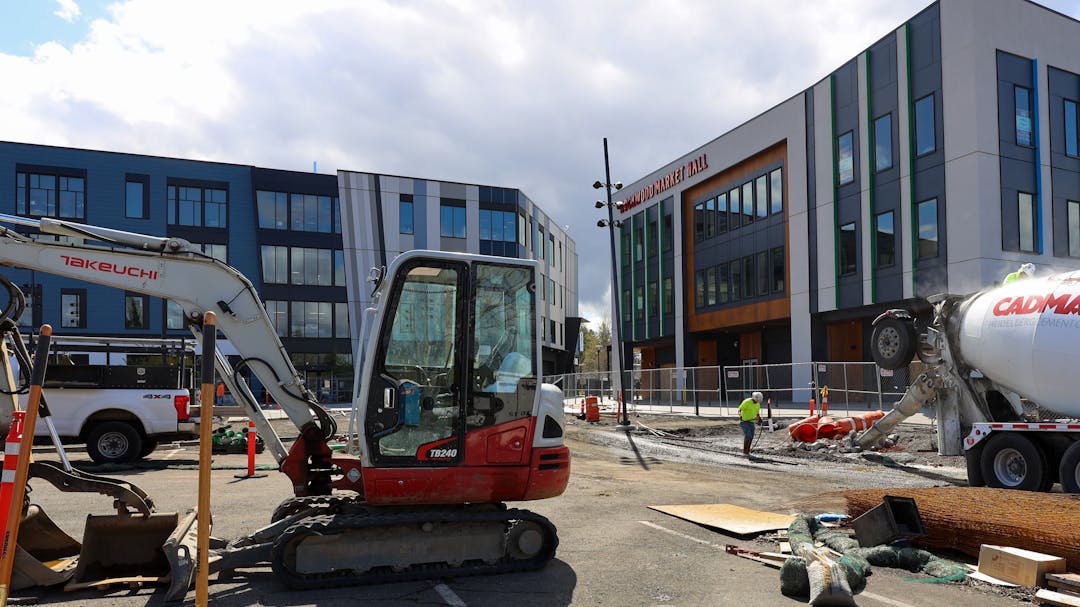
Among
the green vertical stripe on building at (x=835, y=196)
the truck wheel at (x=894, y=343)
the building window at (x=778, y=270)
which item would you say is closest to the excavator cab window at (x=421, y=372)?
the truck wheel at (x=894, y=343)

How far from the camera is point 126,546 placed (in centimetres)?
682

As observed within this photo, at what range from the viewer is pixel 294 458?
7395 millimetres

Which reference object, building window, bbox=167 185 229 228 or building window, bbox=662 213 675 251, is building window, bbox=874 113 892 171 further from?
building window, bbox=167 185 229 228

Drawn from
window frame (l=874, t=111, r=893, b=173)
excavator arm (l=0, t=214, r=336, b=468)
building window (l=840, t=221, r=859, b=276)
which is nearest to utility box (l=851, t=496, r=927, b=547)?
excavator arm (l=0, t=214, r=336, b=468)

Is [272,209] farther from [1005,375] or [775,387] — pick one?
[1005,375]

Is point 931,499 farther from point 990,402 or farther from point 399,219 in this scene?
point 399,219

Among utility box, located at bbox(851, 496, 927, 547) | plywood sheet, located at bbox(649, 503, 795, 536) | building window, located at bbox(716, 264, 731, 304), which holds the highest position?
building window, located at bbox(716, 264, 731, 304)

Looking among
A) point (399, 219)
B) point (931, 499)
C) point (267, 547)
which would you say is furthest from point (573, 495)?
point (399, 219)

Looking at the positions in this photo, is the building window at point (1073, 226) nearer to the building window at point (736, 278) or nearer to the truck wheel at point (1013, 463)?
the building window at point (736, 278)

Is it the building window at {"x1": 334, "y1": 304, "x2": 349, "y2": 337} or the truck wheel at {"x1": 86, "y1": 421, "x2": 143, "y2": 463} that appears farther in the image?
the building window at {"x1": 334, "y1": 304, "x2": 349, "y2": 337}

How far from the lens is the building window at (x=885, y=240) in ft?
97.7

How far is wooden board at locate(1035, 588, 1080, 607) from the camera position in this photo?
6.09 metres

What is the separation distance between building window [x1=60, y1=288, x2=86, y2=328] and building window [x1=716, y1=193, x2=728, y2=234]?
Result: 39524mm

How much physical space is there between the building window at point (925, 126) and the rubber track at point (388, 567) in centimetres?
2623
